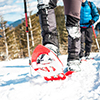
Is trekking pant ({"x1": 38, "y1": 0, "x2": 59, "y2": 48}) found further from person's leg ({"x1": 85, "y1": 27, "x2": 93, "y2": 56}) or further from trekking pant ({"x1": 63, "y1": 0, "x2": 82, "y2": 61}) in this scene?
person's leg ({"x1": 85, "y1": 27, "x2": 93, "y2": 56})

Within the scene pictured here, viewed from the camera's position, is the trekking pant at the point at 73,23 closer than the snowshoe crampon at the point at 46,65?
No

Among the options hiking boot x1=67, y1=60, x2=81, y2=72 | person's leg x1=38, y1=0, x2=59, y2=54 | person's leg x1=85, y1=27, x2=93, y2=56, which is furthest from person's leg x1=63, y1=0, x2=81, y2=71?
person's leg x1=85, y1=27, x2=93, y2=56

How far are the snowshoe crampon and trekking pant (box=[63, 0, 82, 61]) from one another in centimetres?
31

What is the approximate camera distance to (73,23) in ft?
4.34

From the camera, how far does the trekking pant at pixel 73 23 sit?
126cm

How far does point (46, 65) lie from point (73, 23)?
584 mm

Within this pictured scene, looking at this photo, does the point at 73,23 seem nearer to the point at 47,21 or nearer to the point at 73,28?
the point at 73,28

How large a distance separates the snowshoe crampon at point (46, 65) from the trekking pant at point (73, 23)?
313mm

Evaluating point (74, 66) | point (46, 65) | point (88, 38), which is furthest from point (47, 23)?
point (88, 38)

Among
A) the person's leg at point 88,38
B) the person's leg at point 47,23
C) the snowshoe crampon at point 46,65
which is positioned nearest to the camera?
the snowshoe crampon at point 46,65

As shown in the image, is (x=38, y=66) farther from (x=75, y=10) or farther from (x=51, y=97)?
(x=75, y=10)

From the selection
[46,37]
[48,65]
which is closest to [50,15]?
[46,37]

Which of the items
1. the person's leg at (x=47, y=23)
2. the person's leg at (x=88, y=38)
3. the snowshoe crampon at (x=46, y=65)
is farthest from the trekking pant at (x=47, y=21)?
the person's leg at (x=88, y=38)

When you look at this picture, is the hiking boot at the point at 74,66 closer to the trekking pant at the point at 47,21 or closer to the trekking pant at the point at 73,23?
the trekking pant at the point at 73,23
